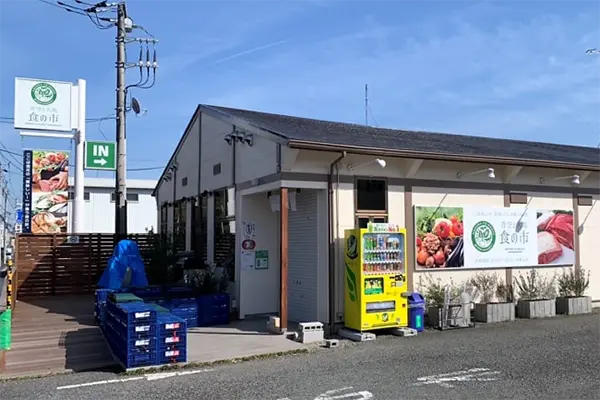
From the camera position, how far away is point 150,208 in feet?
127

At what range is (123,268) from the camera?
42.0ft

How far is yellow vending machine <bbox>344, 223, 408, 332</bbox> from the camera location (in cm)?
989

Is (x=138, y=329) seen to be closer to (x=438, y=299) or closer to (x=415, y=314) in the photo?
(x=415, y=314)

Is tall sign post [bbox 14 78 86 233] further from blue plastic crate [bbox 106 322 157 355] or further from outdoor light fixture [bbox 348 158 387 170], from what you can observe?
blue plastic crate [bbox 106 322 157 355]

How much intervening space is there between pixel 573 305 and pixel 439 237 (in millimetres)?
3586

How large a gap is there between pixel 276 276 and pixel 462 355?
509 cm

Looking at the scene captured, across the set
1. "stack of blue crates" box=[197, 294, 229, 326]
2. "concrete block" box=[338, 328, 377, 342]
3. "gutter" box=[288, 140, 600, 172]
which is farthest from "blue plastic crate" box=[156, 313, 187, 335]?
"gutter" box=[288, 140, 600, 172]

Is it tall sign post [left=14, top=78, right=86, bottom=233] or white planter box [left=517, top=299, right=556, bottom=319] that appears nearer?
white planter box [left=517, top=299, right=556, bottom=319]

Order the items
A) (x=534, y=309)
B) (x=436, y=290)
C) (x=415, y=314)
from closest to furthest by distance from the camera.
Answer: (x=415, y=314), (x=436, y=290), (x=534, y=309)

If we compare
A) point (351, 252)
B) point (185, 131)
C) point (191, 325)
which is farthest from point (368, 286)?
point (185, 131)

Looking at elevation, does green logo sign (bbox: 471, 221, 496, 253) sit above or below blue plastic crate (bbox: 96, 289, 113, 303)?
above

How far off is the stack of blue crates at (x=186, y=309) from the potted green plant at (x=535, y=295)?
6969 mm

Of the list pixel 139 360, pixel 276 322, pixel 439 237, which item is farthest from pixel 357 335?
pixel 139 360

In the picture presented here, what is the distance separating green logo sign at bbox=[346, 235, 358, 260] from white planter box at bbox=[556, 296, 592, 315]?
18.4ft
